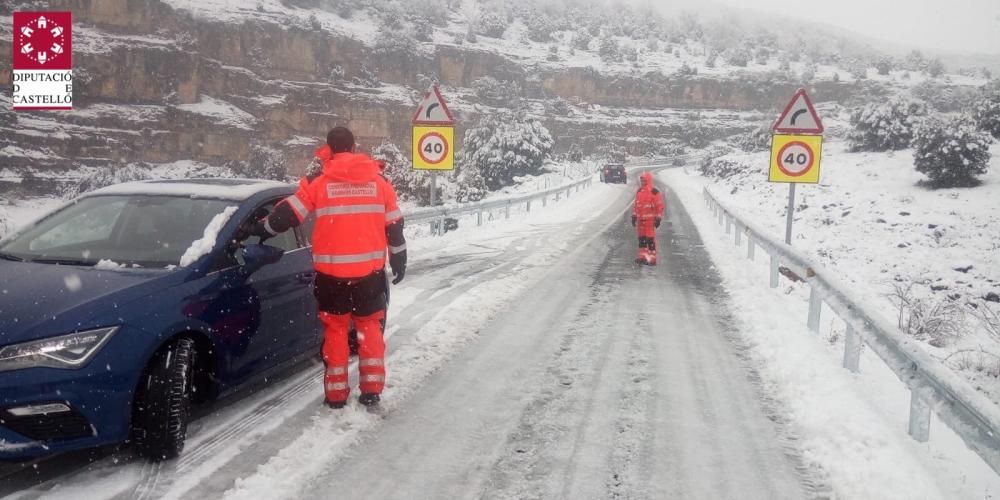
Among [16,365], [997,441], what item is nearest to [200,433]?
[16,365]

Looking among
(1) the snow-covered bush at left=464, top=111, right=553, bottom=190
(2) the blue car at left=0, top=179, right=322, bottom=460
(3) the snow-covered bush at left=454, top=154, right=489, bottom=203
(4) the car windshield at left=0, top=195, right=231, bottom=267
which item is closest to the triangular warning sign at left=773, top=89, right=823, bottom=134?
(2) the blue car at left=0, top=179, right=322, bottom=460

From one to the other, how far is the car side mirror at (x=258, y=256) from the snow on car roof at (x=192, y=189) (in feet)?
1.89

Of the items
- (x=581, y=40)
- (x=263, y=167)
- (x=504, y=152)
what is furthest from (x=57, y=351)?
(x=581, y=40)

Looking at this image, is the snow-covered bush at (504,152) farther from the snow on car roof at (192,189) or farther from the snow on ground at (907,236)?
the snow on car roof at (192,189)

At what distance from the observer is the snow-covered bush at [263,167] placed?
57.9m

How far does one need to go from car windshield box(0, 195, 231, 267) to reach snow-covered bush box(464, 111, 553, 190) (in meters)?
38.5

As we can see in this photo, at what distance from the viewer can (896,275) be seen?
552 inches

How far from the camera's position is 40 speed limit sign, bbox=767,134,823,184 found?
941 cm

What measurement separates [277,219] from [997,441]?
4109mm

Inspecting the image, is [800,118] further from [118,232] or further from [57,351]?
[57,351]

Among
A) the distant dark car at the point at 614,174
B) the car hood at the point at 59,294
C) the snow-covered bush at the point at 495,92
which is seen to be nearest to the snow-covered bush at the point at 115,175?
the distant dark car at the point at 614,174

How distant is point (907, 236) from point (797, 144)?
30.3 feet

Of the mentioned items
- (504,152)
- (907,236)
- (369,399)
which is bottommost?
(369,399)

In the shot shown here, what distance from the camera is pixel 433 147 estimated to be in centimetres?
1197
